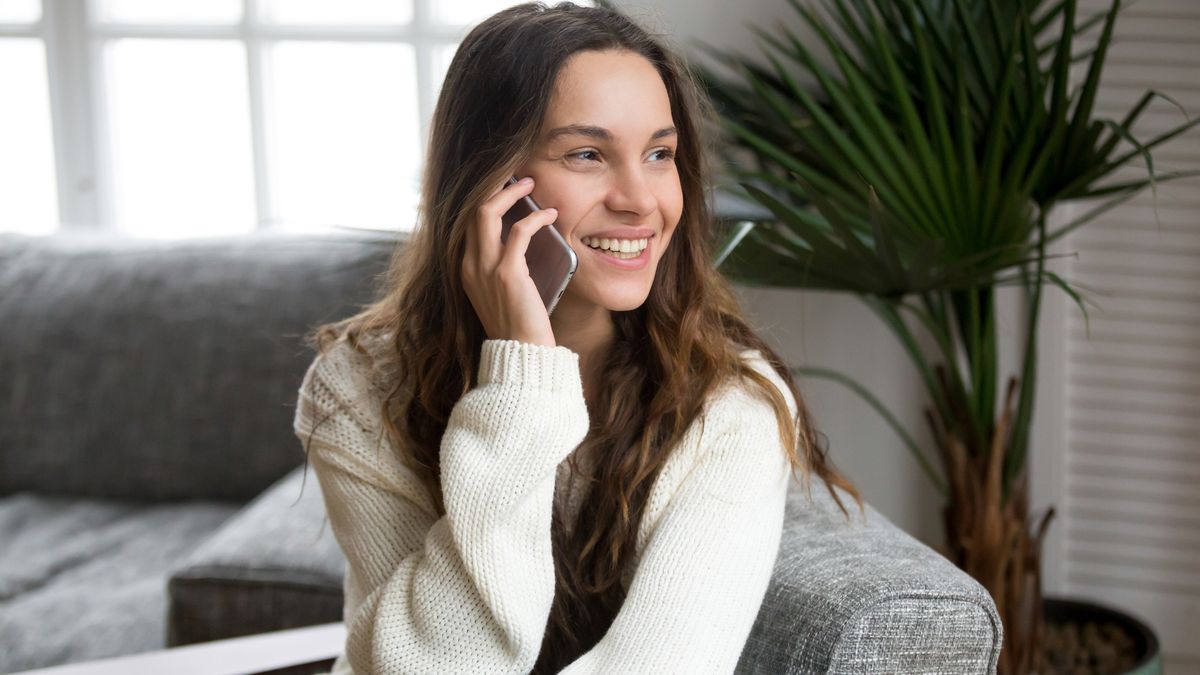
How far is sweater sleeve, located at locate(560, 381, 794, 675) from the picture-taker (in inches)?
49.1

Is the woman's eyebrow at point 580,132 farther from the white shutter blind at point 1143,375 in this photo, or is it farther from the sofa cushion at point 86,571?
the white shutter blind at point 1143,375

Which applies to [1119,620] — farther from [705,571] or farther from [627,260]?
[627,260]

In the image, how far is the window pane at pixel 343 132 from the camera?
316 cm

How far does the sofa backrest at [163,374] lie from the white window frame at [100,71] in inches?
21.4

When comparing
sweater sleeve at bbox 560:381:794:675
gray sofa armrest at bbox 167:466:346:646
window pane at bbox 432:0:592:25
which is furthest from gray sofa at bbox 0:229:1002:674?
sweater sleeve at bbox 560:381:794:675

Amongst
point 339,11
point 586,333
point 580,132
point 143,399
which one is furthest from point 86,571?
point 339,11

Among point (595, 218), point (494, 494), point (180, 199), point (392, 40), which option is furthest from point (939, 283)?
point (180, 199)

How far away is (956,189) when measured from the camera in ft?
5.60

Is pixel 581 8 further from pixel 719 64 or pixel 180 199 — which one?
pixel 180 199

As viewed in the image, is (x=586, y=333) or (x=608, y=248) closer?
(x=608, y=248)

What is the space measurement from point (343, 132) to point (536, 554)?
215 centimetres

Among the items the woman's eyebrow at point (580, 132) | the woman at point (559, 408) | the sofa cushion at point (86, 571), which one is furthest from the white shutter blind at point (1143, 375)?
the sofa cushion at point (86, 571)

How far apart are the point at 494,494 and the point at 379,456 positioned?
23cm

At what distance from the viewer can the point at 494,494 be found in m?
1.27
